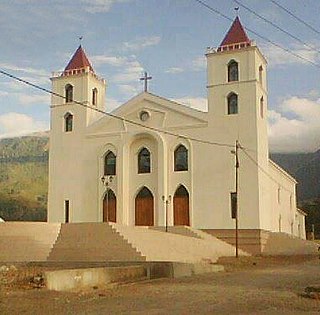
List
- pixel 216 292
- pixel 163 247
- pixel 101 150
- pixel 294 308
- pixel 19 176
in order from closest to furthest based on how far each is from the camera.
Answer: pixel 294 308
pixel 216 292
pixel 163 247
pixel 101 150
pixel 19 176

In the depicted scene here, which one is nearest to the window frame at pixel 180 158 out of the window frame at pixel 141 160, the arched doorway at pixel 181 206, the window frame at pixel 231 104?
the arched doorway at pixel 181 206

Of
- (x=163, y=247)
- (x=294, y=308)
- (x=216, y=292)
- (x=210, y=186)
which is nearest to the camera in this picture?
(x=294, y=308)

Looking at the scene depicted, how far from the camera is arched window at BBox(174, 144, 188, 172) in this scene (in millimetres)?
40312

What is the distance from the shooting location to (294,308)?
37.4 feet

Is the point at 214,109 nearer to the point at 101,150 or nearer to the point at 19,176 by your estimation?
the point at 101,150

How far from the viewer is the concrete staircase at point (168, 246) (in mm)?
26062

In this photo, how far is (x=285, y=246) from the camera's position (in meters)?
38.9

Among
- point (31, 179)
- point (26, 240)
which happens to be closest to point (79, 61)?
point (26, 240)

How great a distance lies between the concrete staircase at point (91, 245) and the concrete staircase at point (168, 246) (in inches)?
16.6

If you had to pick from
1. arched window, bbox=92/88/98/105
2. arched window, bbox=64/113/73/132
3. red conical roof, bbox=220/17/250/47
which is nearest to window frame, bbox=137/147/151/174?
arched window, bbox=64/113/73/132

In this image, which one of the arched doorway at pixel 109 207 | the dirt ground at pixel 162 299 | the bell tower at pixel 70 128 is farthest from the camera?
the bell tower at pixel 70 128

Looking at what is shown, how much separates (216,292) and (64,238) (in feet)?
46.5

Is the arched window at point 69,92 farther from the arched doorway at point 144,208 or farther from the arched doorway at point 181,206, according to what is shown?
the arched doorway at point 181,206

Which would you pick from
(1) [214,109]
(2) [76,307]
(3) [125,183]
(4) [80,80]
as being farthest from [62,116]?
(2) [76,307]
